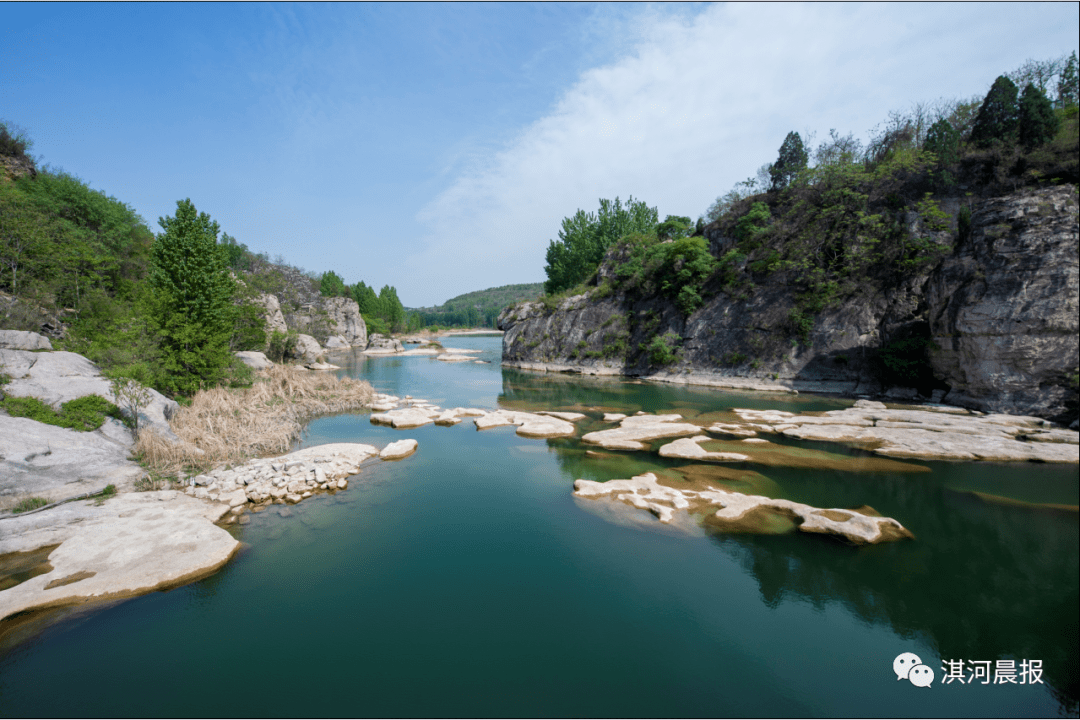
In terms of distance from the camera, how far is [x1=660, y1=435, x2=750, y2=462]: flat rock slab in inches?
557

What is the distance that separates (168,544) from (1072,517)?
20.3 m

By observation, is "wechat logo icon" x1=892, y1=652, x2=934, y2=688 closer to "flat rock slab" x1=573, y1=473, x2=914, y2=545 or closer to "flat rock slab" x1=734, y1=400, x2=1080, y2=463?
"flat rock slab" x1=573, y1=473, x2=914, y2=545

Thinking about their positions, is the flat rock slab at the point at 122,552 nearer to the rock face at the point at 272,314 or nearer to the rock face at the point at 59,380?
the rock face at the point at 59,380

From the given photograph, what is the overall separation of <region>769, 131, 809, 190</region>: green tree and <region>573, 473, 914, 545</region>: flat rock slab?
37087mm

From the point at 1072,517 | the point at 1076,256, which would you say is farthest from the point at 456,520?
the point at 1076,256

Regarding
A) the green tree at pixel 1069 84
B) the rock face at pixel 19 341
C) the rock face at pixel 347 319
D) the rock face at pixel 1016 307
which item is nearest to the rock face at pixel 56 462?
the rock face at pixel 19 341

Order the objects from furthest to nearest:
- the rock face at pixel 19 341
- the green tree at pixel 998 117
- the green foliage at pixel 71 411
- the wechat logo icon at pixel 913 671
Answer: the green tree at pixel 998 117, the rock face at pixel 19 341, the green foliage at pixel 71 411, the wechat logo icon at pixel 913 671

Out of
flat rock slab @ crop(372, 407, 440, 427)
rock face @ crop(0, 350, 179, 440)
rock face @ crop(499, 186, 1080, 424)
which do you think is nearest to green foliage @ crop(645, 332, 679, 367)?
rock face @ crop(499, 186, 1080, 424)

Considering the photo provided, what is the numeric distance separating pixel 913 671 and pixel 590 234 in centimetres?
5731

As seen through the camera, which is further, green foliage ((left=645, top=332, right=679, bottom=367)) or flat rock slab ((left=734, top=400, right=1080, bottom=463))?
green foliage ((left=645, top=332, right=679, bottom=367))

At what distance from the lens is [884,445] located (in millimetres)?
15008

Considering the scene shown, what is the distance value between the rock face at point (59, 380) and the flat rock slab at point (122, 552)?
4.38 m

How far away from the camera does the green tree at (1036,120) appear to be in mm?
22844

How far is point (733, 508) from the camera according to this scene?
1038cm
